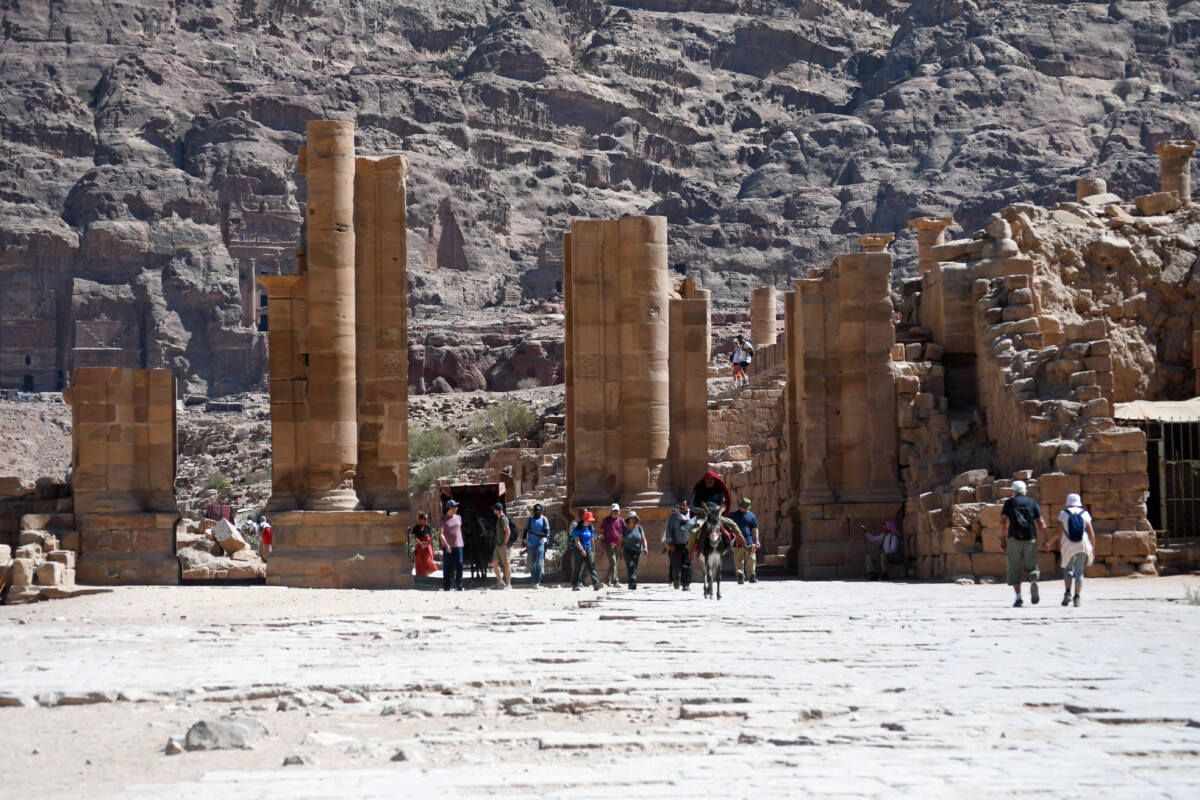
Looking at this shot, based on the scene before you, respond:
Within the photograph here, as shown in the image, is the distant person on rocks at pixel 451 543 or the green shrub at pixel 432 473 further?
the green shrub at pixel 432 473

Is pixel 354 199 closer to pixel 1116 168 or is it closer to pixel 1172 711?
pixel 1172 711

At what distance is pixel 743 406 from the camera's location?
39969 millimetres

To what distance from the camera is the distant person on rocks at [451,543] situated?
23.8 m

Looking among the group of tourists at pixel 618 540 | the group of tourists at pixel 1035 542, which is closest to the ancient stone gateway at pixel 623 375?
the group of tourists at pixel 618 540

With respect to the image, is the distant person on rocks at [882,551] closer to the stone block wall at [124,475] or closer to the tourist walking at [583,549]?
the tourist walking at [583,549]

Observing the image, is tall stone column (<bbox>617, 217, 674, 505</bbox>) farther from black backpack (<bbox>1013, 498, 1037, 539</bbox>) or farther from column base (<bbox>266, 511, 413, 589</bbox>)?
black backpack (<bbox>1013, 498, 1037, 539</bbox>)

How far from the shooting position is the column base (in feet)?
76.8

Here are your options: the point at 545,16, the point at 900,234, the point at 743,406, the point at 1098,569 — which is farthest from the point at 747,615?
the point at 545,16

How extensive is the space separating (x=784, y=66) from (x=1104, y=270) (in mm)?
108653

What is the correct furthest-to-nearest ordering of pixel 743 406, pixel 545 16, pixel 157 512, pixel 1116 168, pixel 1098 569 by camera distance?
1. pixel 545 16
2. pixel 1116 168
3. pixel 743 406
4. pixel 157 512
5. pixel 1098 569

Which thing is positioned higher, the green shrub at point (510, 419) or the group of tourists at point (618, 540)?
the green shrub at point (510, 419)

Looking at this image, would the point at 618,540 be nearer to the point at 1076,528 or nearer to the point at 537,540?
the point at 537,540

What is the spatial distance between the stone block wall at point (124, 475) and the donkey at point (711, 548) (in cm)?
796

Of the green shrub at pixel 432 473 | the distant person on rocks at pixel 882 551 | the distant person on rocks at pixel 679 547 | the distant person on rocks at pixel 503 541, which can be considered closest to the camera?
the distant person on rocks at pixel 679 547
